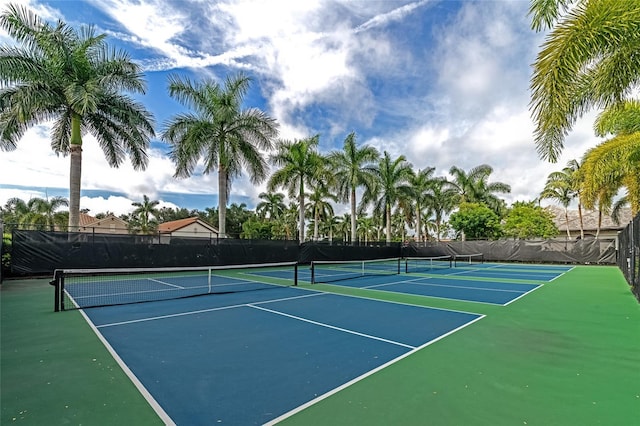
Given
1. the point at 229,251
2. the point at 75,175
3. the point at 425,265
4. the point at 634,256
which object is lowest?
the point at 425,265

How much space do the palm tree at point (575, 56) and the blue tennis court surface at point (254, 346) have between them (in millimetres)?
4027

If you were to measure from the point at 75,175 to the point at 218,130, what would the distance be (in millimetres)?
7638

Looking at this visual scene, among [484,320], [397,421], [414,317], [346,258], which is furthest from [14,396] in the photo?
[346,258]


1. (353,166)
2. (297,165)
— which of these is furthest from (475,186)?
(297,165)

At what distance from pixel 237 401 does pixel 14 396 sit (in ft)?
7.43

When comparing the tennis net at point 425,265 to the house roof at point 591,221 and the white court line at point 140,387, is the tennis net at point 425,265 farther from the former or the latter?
the house roof at point 591,221

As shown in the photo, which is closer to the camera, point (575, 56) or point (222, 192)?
point (575, 56)

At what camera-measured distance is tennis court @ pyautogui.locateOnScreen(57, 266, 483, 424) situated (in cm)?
328

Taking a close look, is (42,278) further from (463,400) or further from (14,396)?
(463,400)

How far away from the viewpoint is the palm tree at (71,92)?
13.9m

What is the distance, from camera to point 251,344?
5.03 meters

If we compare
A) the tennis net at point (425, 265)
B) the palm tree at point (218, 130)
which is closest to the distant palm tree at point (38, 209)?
the palm tree at point (218, 130)

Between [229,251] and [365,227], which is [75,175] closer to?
[229,251]

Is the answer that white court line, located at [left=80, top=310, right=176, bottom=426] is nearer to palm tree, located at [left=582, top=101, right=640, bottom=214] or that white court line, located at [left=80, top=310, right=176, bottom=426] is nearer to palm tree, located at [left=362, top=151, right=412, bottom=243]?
palm tree, located at [left=582, top=101, right=640, bottom=214]
